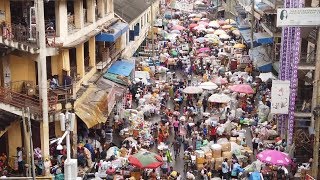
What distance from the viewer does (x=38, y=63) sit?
25.2 metres

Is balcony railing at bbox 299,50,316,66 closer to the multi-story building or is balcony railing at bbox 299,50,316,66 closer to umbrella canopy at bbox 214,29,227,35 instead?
the multi-story building

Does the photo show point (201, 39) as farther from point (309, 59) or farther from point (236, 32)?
point (309, 59)

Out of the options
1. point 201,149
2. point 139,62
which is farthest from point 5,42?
point 139,62

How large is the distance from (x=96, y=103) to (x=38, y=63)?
537 cm

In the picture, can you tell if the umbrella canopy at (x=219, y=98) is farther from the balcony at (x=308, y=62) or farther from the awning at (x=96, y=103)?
the balcony at (x=308, y=62)

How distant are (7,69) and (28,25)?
2.33 m

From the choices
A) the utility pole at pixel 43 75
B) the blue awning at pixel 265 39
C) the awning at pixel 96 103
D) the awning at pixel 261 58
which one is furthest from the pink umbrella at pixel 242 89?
the utility pole at pixel 43 75

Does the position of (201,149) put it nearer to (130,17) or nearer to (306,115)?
(306,115)

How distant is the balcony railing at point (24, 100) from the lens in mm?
24969

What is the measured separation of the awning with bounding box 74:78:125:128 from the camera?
28.1m

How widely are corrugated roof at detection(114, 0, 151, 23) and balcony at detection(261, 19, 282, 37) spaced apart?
34.9 feet

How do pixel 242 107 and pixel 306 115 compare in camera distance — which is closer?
pixel 306 115

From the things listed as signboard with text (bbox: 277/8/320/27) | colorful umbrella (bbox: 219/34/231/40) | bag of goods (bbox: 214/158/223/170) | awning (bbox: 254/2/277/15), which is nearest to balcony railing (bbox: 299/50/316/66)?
signboard with text (bbox: 277/8/320/27)

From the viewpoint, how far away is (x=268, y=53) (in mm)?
47031
